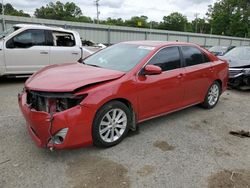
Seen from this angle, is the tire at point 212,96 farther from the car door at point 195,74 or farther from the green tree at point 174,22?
the green tree at point 174,22

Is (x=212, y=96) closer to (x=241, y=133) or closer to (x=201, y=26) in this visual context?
(x=241, y=133)

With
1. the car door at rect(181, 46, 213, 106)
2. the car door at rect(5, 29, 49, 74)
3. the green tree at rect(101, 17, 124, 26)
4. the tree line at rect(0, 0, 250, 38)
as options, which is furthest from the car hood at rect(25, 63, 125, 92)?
the green tree at rect(101, 17, 124, 26)

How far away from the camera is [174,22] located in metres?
88.3

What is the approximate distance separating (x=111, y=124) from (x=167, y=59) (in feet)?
5.46

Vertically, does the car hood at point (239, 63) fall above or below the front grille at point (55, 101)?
above

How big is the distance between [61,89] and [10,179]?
1.17 m

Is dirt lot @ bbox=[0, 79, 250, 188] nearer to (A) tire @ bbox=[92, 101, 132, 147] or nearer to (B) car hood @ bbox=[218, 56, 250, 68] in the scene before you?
(A) tire @ bbox=[92, 101, 132, 147]

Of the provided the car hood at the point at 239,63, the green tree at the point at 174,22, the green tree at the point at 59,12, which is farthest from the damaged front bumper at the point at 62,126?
the green tree at the point at 174,22

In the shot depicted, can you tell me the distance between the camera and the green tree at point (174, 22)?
87.2 m

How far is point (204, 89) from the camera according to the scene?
17.0 feet

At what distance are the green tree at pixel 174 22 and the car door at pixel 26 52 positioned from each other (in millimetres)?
83487

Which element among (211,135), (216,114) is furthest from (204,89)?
(211,135)

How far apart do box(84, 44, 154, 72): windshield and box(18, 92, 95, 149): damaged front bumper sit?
43.3 inches

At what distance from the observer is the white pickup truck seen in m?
6.95
